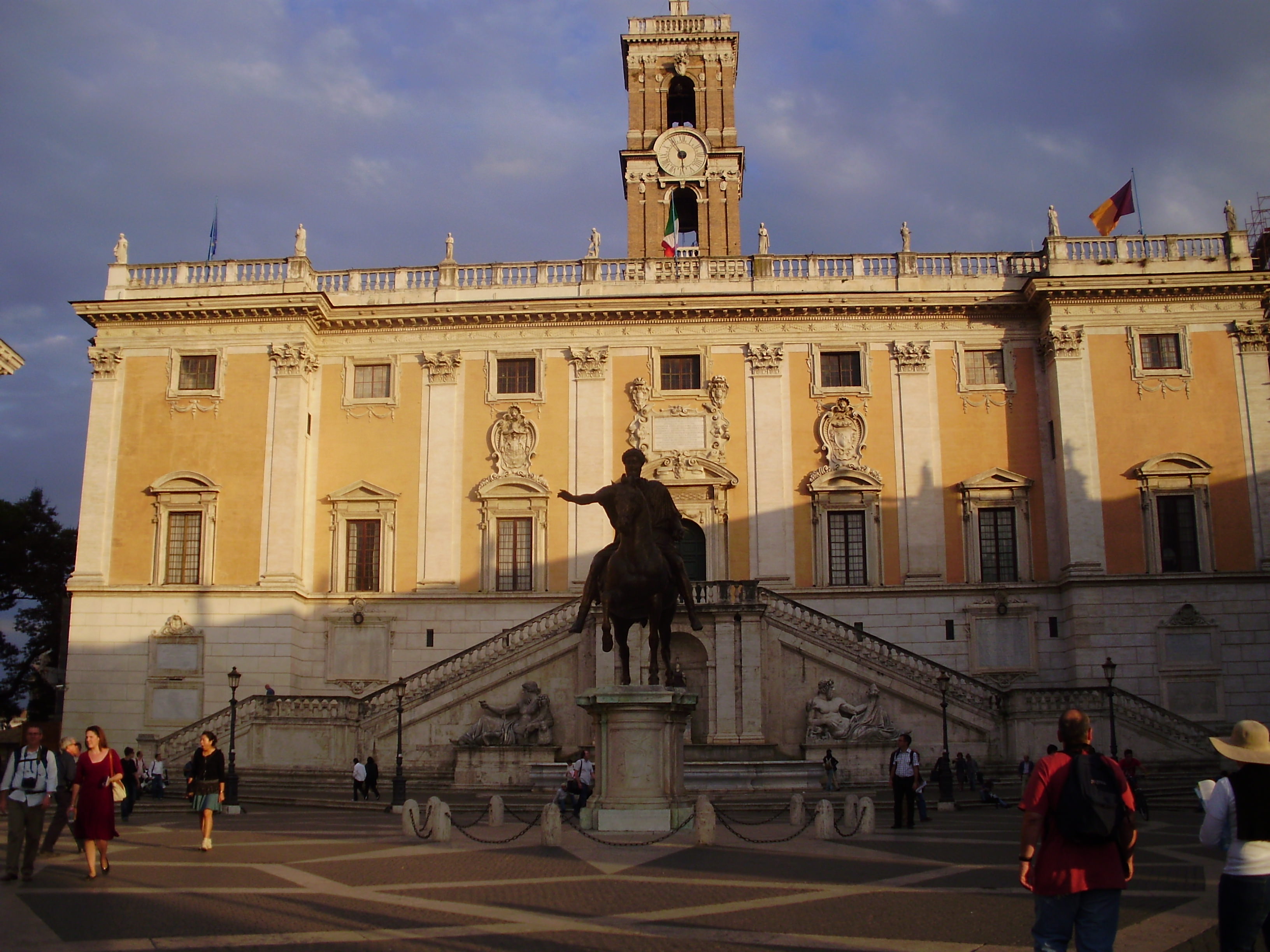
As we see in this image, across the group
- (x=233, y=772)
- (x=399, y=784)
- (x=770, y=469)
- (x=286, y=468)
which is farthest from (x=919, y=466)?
(x=233, y=772)

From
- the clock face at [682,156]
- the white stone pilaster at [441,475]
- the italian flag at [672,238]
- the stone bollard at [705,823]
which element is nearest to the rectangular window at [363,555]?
the white stone pilaster at [441,475]

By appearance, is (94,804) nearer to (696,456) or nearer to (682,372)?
(696,456)

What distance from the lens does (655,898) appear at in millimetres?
12141

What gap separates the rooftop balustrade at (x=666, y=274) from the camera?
39.2 m

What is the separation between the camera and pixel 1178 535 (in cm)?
3712

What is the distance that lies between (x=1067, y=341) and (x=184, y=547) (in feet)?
90.2

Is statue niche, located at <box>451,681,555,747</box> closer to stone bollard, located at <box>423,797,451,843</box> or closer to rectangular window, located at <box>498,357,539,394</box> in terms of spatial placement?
rectangular window, located at <box>498,357,539,394</box>

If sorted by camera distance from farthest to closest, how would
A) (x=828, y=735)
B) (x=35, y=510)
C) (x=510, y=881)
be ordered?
(x=35, y=510) → (x=828, y=735) → (x=510, y=881)

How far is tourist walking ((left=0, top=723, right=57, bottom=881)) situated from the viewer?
1362cm

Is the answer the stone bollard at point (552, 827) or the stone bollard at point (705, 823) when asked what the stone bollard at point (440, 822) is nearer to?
the stone bollard at point (552, 827)

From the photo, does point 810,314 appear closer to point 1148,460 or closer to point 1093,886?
point 1148,460

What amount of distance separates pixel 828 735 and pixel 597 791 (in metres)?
15.6

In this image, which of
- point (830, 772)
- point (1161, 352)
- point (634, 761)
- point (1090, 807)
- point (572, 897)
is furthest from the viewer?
point (1161, 352)

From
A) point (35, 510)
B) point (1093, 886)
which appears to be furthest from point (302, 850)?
point (35, 510)
